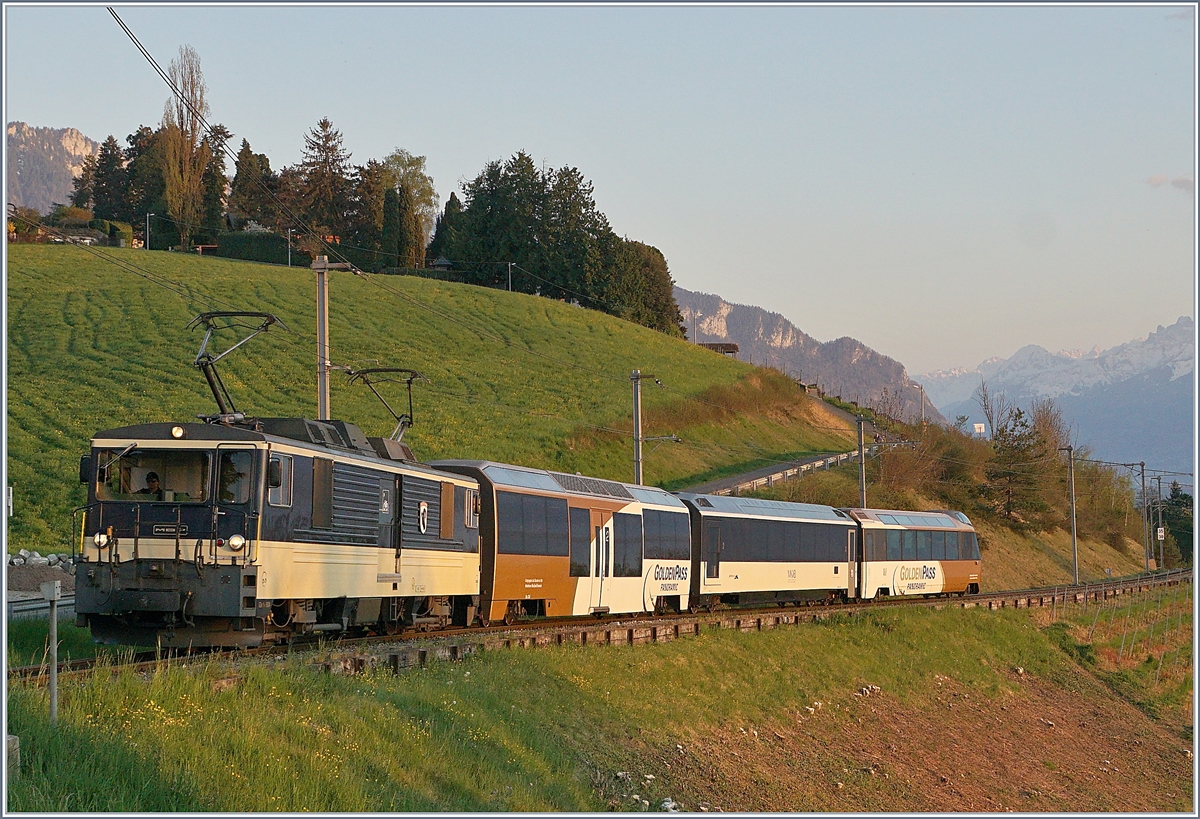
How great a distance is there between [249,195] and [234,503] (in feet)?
367

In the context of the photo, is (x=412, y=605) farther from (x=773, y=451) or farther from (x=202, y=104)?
(x=202, y=104)

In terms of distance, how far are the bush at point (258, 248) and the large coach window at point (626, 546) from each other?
8321cm

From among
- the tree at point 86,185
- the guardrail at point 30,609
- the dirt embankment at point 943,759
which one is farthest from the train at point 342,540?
the tree at point 86,185

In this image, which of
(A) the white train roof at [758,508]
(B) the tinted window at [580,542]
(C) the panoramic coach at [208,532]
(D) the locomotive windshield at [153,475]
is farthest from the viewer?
(A) the white train roof at [758,508]

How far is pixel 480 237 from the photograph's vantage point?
371ft

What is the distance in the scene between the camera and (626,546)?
27922 mm

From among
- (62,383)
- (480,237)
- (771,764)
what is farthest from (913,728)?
(480,237)

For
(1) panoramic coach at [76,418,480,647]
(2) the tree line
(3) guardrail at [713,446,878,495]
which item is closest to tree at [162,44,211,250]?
(2) the tree line

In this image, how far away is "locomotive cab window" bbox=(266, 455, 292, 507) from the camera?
1595 cm

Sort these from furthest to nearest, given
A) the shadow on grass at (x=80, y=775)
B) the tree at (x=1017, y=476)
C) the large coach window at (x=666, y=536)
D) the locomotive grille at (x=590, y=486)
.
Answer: the tree at (x=1017, y=476) < the large coach window at (x=666, y=536) < the locomotive grille at (x=590, y=486) < the shadow on grass at (x=80, y=775)

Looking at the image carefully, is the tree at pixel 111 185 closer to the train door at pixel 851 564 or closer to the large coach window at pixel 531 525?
the train door at pixel 851 564

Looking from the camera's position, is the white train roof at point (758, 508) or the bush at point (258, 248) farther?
the bush at point (258, 248)

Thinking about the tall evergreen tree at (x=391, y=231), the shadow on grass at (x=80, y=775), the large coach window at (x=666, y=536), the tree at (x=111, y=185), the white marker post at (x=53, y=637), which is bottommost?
the shadow on grass at (x=80, y=775)

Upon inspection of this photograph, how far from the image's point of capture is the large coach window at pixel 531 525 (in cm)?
2344
